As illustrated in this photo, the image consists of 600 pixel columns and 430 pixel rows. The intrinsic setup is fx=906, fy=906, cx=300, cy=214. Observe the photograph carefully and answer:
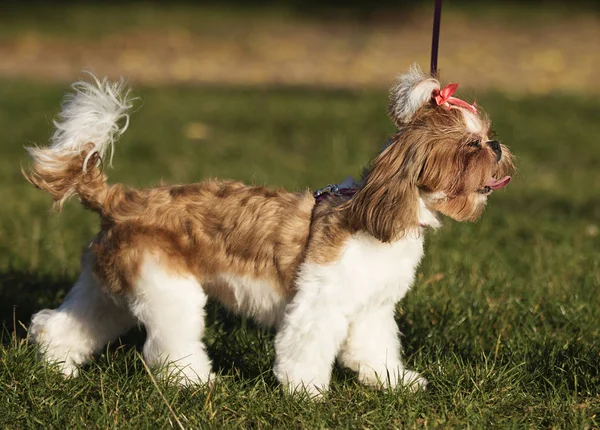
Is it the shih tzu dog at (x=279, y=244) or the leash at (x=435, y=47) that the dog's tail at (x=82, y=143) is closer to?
the shih tzu dog at (x=279, y=244)

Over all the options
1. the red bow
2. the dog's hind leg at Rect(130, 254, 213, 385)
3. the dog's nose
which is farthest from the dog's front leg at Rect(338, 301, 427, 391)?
the red bow

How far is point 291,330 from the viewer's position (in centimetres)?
418

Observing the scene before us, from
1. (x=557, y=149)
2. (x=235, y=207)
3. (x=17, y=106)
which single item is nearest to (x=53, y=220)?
(x=235, y=207)

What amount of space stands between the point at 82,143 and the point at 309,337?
58.0 inches

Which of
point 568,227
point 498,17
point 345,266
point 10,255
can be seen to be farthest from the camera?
point 498,17

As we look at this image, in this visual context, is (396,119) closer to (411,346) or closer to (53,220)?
(411,346)

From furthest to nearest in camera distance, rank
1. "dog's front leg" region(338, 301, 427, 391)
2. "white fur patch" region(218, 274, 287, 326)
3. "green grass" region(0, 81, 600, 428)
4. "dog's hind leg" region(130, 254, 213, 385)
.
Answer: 1. "dog's front leg" region(338, 301, 427, 391)
2. "white fur patch" region(218, 274, 287, 326)
3. "dog's hind leg" region(130, 254, 213, 385)
4. "green grass" region(0, 81, 600, 428)

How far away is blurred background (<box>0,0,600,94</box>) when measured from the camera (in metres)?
16.9

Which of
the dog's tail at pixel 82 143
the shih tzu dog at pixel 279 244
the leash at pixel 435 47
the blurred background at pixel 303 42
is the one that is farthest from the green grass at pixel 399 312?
the blurred background at pixel 303 42

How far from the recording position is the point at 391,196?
4023 mm

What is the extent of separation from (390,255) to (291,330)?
57cm

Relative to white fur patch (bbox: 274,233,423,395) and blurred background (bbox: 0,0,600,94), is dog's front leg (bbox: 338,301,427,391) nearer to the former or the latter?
white fur patch (bbox: 274,233,423,395)

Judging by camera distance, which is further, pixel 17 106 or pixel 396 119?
pixel 17 106

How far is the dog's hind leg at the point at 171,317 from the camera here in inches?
167
